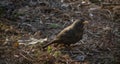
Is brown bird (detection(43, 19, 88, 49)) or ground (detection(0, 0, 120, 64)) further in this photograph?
brown bird (detection(43, 19, 88, 49))

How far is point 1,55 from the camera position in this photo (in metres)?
6.68

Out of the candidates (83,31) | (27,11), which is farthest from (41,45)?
(27,11)

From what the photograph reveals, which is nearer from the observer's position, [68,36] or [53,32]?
[68,36]

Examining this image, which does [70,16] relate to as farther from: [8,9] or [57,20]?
[8,9]

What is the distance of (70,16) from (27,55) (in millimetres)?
2144

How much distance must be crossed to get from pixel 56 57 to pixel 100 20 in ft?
6.74

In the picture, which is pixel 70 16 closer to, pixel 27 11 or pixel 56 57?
pixel 27 11

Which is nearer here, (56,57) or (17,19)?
(56,57)

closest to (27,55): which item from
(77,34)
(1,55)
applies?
(1,55)

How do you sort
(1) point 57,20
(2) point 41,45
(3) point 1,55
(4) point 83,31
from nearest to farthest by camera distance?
(3) point 1,55
(2) point 41,45
(4) point 83,31
(1) point 57,20

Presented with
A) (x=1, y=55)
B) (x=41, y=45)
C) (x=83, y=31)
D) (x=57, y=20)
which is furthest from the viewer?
(x=57, y=20)

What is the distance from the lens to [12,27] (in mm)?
7965

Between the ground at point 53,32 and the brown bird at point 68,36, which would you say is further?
the brown bird at point 68,36

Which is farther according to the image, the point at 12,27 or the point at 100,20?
the point at 100,20
